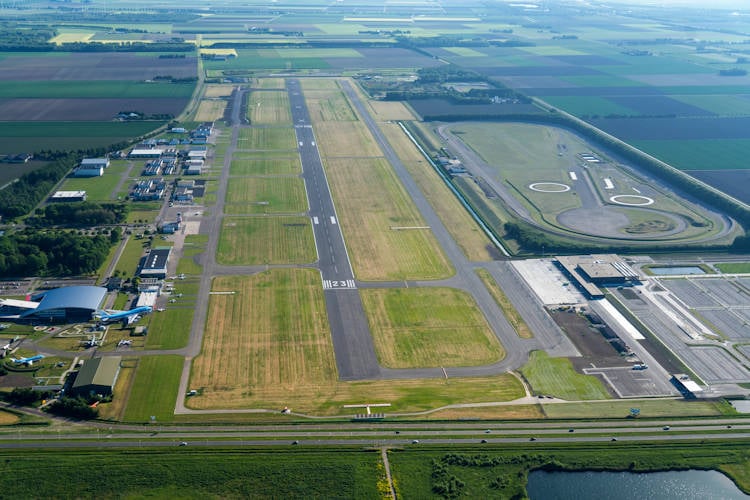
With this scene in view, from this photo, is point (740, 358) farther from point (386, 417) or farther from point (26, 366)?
point (26, 366)

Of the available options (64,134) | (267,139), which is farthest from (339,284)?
(64,134)

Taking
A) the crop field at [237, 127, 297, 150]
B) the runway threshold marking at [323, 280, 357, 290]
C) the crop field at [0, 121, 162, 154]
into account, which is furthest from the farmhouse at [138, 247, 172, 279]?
the crop field at [0, 121, 162, 154]

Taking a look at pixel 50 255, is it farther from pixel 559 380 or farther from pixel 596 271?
pixel 596 271

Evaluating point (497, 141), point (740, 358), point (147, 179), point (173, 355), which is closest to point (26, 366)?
point (173, 355)

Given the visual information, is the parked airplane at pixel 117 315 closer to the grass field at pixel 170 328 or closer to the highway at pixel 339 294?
the grass field at pixel 170 328

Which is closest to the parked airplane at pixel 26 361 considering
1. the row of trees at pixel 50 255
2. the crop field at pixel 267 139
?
the row of trees at pixel 50 255
